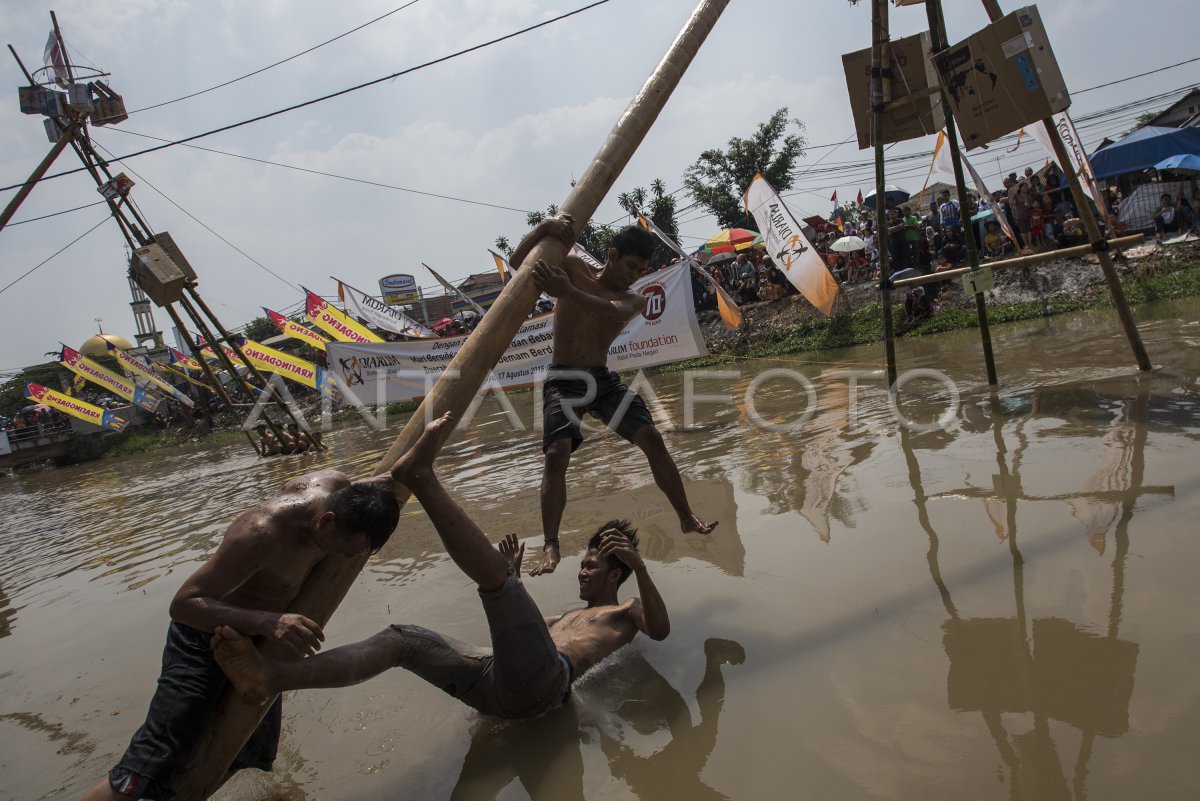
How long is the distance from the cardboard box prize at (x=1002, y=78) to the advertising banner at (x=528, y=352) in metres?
5.37

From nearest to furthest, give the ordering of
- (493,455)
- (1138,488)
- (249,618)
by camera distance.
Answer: (249,618) → (1138,488) → (493,455)

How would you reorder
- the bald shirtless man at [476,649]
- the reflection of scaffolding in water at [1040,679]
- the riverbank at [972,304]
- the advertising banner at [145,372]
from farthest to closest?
the advertising banner at [145,372], the riverbank at [972,304], the bald shirtless man at [476,649], the reflection of scaffolding in water at [1040,679]

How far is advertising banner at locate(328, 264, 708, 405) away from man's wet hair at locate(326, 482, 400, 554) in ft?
26.3

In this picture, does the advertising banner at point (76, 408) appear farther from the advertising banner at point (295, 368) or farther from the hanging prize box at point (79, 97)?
the hanging prize box at point (79, 97)

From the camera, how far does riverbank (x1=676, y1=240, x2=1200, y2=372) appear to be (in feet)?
39.0

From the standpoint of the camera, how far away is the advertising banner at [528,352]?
1198cm

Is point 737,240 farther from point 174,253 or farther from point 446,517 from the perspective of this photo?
point 446,517

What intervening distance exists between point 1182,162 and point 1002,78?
1072 centimetres

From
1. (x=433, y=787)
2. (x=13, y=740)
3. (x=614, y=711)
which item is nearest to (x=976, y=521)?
(x=614, y=711)

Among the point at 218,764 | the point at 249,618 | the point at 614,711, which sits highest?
the point at 249,618

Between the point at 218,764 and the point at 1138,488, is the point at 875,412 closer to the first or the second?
the point at 1138,488

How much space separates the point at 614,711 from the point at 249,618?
1281mm

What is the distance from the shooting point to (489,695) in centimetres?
264

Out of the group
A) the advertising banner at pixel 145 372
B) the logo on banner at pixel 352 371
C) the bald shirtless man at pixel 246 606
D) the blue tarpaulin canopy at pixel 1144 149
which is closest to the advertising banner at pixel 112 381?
the advertising banner at pixel 145 372
